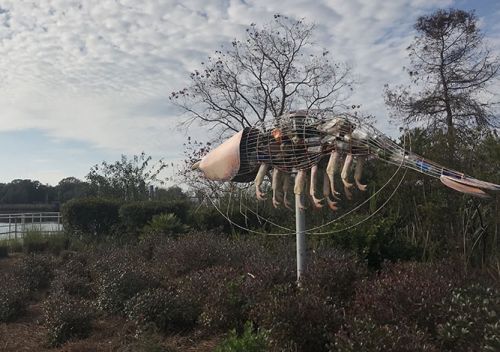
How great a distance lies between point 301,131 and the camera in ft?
18.4

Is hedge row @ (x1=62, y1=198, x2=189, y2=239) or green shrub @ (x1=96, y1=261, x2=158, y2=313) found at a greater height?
hedge row @ (x1=62, y1=198, x2=189, y2=239)

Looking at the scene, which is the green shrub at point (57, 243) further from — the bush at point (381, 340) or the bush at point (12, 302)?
the bush at point (381, 340)

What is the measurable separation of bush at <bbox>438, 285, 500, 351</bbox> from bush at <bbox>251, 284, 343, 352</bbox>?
897 mm

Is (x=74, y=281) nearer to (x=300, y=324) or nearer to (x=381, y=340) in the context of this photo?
(x=300, y=324)

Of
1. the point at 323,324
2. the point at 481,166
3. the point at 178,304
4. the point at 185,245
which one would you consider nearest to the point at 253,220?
the point at 185,245

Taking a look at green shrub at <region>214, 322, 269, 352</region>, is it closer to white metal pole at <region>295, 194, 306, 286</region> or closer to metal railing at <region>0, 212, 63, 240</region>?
white metal pole at <region>295, 194, 306, 286</region>

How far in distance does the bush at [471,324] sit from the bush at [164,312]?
2.80 meters

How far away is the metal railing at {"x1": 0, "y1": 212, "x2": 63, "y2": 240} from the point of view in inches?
674

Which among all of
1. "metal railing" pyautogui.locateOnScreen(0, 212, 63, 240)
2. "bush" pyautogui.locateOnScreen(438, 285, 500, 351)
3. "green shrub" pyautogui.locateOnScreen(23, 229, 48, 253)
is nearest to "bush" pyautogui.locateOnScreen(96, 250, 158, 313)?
"bush" pyautogui.locateOnScreen(438, 285, 500, 351)

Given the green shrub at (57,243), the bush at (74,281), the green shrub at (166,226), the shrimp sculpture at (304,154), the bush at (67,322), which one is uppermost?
the shrimp sculpture at (304,154)

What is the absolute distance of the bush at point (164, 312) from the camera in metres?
6.10

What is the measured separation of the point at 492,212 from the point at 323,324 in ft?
13.6

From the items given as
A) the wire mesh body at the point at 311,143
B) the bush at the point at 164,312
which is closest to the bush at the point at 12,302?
the bush at the point at 164,312

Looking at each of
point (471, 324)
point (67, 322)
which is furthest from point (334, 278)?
point (67, 322)
